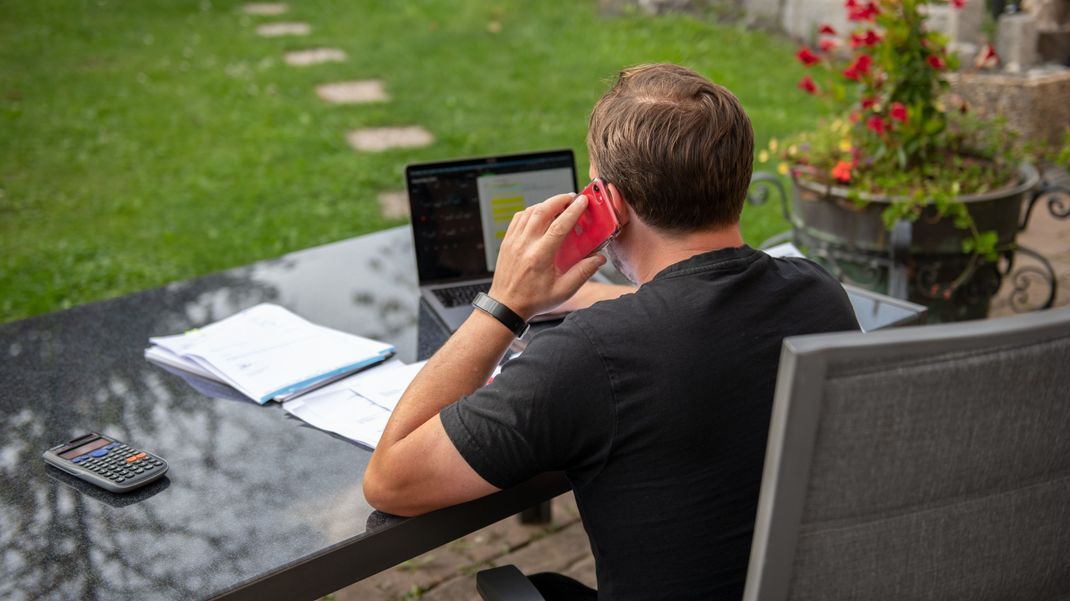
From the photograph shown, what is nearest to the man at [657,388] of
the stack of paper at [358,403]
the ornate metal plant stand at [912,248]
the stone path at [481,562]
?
the stack of paper at [358,403]

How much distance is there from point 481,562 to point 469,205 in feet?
3.82

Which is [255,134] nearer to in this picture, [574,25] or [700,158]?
[574,25]

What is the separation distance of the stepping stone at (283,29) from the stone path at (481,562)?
19.7 feet

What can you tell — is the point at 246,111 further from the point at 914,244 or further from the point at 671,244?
the point at 671,244

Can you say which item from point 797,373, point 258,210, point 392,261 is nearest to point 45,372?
point 392,261

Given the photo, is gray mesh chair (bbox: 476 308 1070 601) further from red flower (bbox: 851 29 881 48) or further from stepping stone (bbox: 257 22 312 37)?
stepping stone (bbox: 257 22 312 37)

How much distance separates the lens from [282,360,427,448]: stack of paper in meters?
1.89

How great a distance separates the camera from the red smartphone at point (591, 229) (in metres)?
1.63

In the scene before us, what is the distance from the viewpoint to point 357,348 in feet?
7.11

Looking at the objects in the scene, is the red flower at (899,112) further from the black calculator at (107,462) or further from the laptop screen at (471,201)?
the black calculator at (107,462)

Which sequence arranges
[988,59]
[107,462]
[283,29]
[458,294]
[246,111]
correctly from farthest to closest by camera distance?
[283,29]
[246,111]
[988,59]
[458,294]
[107,462]

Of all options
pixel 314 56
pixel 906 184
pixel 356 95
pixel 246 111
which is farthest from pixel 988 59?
pixel 314 56

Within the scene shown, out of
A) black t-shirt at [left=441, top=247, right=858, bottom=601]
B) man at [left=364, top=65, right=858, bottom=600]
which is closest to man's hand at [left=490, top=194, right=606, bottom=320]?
Result: man at [left=364, top=65, right=858, bottom=600]

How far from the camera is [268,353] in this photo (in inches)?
85.2
